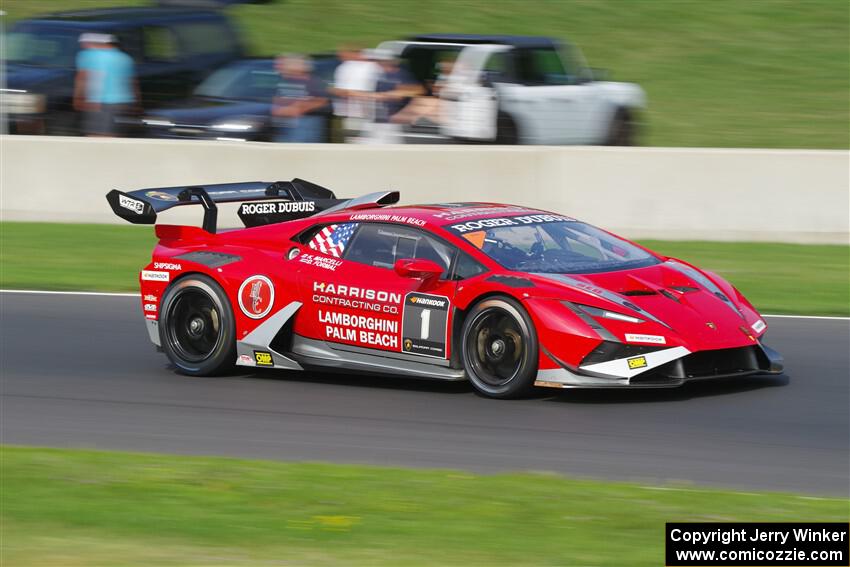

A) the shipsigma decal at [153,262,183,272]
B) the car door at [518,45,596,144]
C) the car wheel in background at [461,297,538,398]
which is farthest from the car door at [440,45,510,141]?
the car wheel in background at [461,297,538,398]

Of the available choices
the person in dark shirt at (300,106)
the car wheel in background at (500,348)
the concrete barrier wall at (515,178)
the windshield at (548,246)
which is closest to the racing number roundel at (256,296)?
the windshield at (548,246)

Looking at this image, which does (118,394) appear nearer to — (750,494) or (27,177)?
(750,494)

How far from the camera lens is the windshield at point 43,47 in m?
17.1

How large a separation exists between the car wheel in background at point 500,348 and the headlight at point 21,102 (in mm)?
10110

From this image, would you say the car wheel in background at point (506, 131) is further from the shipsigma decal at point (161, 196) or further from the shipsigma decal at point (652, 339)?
the shipsigma decal at point (652, 339)

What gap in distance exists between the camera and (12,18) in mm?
26641

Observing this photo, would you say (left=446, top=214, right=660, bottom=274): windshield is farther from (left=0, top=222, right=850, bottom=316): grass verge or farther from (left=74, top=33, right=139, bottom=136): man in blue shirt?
(left=74, top=33, right=139, bottom=136): man in blue shirt

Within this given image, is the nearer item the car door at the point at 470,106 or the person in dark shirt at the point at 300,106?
the car door at the point at 470,106

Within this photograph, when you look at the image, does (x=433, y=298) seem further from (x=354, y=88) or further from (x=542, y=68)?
(x=542, y=68)

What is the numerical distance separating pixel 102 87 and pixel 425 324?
9.13 metres

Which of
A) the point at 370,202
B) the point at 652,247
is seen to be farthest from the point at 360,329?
the point at 652,247

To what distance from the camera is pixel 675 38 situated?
1036 inches

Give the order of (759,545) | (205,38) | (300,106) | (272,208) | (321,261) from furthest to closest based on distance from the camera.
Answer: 1. (205,38)
2. (300,106)
3. (272,208)
4. (321,261)
5. (759,545)

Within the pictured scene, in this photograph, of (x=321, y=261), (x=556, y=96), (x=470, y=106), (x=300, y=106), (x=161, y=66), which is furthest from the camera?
(x=161, y=66)
